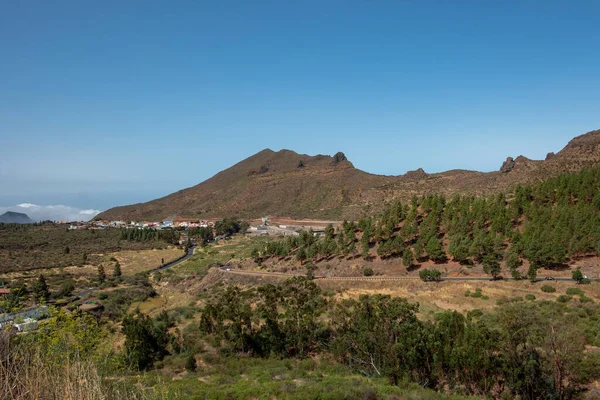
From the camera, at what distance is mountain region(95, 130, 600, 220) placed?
76.9 m

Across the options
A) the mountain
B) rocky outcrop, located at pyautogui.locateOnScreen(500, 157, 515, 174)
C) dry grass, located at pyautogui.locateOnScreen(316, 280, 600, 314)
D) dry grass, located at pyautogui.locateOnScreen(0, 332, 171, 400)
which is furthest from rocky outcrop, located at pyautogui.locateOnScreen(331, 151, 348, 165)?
dry grass, located at pyautogui.locateOnScreen(0, 332, 171, 400)

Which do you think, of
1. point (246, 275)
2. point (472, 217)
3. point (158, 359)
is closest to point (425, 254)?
point (472, 217)

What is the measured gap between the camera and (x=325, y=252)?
51094 mm

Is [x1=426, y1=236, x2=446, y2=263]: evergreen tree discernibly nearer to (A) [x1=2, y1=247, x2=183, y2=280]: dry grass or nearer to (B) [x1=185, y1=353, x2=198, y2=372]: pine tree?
(B) [x1=185, y1=353, x2=198, y2=372]: pine tree

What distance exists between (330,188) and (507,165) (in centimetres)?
6085

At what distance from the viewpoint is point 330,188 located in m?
133

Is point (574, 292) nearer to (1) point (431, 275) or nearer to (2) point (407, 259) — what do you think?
(1) point (431, 275)

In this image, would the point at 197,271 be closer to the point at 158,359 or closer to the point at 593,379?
the point at 158,359

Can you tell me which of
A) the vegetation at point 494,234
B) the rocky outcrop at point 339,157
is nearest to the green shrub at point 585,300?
the vegetation at point 494,234

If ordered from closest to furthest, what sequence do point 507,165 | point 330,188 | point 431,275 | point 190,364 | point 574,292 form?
point 190,364
point 574,292
point 431,275
point 507,165
point 330,188

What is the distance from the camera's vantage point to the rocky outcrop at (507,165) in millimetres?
83738

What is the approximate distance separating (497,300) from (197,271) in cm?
4383

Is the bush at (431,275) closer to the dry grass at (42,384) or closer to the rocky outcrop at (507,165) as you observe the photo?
the dry grass at (42,384)

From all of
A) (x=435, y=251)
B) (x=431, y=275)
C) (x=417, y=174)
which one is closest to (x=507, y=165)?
(x=417, y=174)
